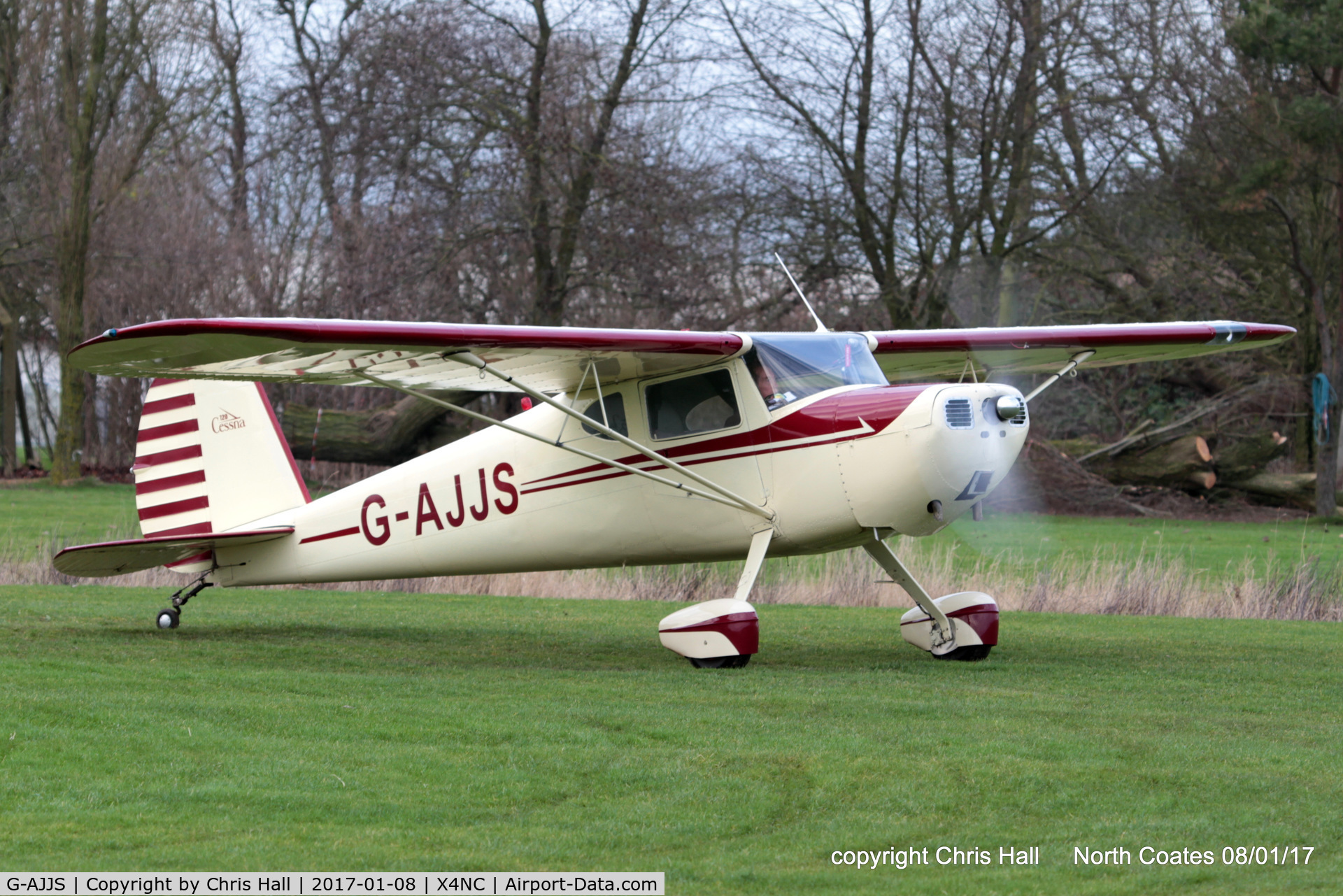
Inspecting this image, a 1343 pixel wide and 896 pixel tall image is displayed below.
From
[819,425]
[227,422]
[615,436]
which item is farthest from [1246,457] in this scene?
[227,422]

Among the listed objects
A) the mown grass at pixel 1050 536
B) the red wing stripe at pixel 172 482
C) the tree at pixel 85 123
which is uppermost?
the tree at pixel 85 123

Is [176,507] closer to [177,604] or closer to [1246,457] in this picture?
[177,604]

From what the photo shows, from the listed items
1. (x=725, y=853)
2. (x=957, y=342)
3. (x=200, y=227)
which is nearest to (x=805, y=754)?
(x=725, y=853)

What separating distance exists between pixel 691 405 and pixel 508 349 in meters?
1.59

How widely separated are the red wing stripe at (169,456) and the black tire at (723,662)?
16.2ft

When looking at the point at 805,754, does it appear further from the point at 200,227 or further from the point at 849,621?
the point at 200,227

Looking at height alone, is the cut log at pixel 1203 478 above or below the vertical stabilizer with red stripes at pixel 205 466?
below

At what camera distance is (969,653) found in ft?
32.7

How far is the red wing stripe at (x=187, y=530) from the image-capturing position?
1127 centimetres

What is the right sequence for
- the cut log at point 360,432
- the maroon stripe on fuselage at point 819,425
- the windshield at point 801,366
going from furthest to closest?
the cut log at point 360,432 → the windshield at point 801,366 → the maroon stripe on fuselage at point 819,425

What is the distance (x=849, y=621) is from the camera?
41.8 ft

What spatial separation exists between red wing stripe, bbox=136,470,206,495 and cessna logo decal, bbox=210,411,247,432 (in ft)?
1.41
